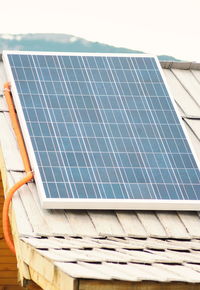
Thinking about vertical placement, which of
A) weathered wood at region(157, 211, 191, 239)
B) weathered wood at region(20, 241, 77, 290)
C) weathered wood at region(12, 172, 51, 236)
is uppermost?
weathered wood at region(12, 172, 51, 236)

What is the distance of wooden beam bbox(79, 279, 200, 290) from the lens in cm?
1087

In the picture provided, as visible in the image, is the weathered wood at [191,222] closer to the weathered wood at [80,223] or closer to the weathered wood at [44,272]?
the weathered wood at [80,223]

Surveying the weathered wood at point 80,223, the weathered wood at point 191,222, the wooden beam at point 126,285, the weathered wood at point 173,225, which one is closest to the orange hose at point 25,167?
the weathered wood at point 80,223

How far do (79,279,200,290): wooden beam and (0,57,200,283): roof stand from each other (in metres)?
0.07

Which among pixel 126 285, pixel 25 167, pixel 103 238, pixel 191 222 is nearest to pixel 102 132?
pixel 25 167

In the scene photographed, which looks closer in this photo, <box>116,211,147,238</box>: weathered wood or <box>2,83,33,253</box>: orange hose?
<box>116,211,147,238</box>: weathered wood

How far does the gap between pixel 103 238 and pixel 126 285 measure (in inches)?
106

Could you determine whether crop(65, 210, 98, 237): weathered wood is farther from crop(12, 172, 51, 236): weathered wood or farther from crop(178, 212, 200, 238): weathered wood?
crop(178, 212, 200, 238): weathered wood

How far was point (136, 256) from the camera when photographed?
1223 centimetres

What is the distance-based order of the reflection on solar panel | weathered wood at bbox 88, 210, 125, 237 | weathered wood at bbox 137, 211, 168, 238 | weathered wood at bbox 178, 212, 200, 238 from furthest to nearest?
the reflection on solar panel, weathered wood at bbox 178, 212, 200, 238, weathered wood at bbox 137, 211, 168, 238, weathered wood at bbox 88, 210, 125, 237

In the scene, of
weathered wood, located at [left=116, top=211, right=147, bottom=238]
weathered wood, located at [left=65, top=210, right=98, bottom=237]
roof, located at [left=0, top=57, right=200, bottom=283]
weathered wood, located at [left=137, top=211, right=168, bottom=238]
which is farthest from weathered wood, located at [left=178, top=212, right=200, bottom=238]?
weathered wood, located at [left=65, top=210, right=98, bottom=237]

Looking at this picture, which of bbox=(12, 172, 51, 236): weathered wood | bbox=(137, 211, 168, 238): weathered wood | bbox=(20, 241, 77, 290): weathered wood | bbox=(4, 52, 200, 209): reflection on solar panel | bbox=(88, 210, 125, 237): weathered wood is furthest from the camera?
bbox=(4, 52, 200, 209): reflection on solar panel

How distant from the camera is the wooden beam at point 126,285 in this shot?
1087 cm

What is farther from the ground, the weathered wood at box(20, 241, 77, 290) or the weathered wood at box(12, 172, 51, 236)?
the weathered wood at box(12, 172, 51, 236)
